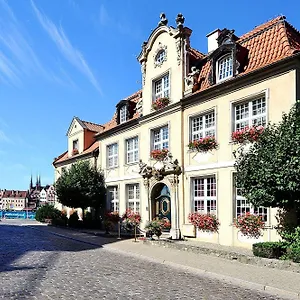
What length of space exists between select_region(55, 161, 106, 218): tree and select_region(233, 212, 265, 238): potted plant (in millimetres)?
12954

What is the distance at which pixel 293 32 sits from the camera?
16.5 metres

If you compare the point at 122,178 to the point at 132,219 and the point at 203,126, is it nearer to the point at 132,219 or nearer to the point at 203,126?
the point at 132,219

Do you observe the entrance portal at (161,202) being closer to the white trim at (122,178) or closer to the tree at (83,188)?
the white trim at (122,178)

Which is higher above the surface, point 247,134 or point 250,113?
point 250,113

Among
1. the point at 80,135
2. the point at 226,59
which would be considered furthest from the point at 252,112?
the point at 80,135

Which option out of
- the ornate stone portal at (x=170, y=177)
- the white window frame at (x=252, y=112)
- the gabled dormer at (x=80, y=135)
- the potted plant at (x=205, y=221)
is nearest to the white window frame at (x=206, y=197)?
the potted plant at (x=205, y=221)

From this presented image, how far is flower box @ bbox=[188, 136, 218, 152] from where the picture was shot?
17.0 metres

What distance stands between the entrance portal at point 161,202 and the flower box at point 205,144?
3.37m

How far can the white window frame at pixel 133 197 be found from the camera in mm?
22859

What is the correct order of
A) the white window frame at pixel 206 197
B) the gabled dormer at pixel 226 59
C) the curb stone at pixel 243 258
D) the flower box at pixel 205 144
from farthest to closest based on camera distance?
the white window frame at pixel 206 197 → the flower box at pixel 205 144 → the gabled dormer at pixel 226 59 → the curb stone at pixel 243 258

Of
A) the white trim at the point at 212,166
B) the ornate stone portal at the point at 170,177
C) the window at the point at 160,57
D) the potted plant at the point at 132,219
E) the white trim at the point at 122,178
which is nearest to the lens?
the white trim at the point at 212,166

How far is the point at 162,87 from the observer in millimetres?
21016

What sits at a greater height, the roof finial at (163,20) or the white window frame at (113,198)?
the roof finial at (163,20)

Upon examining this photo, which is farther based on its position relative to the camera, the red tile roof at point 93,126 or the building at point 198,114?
the red tile roof at point 93,126
